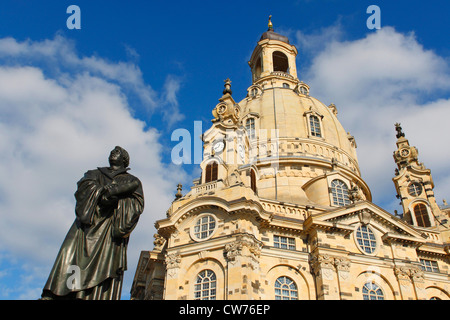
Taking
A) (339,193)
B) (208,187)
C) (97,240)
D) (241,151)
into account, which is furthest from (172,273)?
(97,240)

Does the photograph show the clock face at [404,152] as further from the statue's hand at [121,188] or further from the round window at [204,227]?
the statue's hand at [121,188]

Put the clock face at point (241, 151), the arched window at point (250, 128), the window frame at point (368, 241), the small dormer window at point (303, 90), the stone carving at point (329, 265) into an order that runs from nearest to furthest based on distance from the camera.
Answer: the stone carving at point (329, 265) < the window frame at point (368, 241) < the clock face at point (241, 151) < the arched window at point (250, 128) < the small dormer window at point (303, 90)

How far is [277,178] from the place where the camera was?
124 ft

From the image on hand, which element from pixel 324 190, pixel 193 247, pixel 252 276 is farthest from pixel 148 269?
pixel 324 190

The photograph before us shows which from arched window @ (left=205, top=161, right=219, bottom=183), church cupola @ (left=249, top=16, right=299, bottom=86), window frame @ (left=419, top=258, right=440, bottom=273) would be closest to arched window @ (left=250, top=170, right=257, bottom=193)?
arched window @ (left=205, top=161, right=219, bottom=183)

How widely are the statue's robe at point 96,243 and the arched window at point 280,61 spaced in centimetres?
5540

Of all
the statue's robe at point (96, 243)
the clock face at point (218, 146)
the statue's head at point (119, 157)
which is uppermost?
the clock face at point (218, 146)

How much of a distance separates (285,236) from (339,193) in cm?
967

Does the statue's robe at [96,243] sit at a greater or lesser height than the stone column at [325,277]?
lesser

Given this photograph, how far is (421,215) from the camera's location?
36.9 m

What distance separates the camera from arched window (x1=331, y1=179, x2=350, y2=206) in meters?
35.0

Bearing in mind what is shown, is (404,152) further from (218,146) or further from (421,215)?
(218,146)

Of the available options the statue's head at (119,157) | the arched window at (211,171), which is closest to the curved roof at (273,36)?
the arched window at (211,171)

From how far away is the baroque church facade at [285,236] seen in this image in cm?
2558
